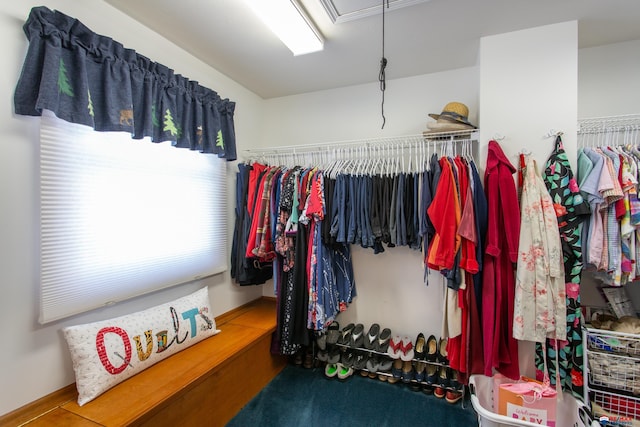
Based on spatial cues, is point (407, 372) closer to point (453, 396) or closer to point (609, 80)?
point (453, 396)

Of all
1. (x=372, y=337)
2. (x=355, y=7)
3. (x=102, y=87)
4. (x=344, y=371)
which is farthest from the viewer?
(x=372, y=337)

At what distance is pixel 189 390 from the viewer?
1.53 meters

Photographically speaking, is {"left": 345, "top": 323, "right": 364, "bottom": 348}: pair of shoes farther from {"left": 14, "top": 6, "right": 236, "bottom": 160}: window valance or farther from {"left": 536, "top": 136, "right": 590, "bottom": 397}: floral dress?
{"left": 14, "top": 6, "right": 236, "bottom": 160}: window valance

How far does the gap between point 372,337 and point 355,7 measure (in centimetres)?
239

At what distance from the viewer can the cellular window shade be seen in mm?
1359

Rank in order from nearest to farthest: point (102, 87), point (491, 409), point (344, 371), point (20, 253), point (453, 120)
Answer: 1. point (20, 253)
2. point (102, 87)
3. point (491, 409)
4. point (453, 120)
5. point (344, 371)

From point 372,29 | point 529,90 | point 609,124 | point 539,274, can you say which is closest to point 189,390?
point 539,274

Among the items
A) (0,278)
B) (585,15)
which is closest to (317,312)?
(0,278)

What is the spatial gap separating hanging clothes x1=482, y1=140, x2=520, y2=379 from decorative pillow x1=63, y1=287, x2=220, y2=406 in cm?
186

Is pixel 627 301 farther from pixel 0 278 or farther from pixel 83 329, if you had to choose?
pixel 0 278

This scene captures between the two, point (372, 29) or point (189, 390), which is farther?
point (372, 29)

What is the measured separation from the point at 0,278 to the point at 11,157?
53 centimetres

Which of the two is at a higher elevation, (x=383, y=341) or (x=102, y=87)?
(x=102, y=87)

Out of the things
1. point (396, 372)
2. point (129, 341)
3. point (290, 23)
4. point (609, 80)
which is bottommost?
point (396, 372)
